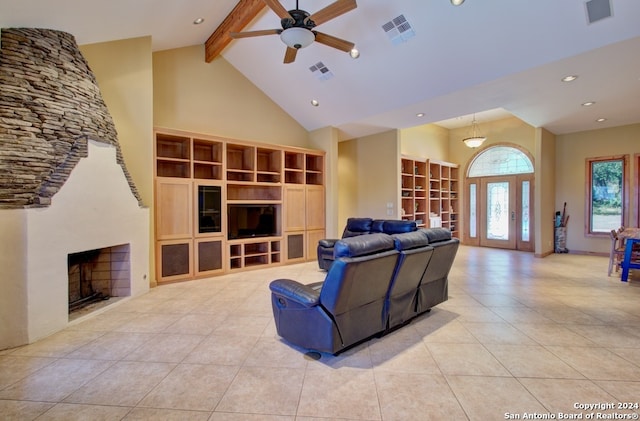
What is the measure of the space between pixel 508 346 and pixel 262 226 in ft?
15.1

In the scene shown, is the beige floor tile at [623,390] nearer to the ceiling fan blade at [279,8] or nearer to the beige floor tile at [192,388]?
the beige floor tile at [192,388]

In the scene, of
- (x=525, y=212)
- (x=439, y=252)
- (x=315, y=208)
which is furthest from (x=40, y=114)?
(x=525, y=212)

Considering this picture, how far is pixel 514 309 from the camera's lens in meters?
3.71

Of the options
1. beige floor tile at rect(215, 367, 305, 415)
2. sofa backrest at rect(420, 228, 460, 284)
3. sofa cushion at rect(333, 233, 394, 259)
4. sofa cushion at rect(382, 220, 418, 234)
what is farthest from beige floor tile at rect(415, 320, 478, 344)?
sofa cushion at rect(382, 220, 418, 234)

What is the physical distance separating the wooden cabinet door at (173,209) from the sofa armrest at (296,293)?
295 centimetres

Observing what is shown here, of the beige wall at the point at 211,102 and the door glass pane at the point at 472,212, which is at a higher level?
the beige wall at the point at 211,102

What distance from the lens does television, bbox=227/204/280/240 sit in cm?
582

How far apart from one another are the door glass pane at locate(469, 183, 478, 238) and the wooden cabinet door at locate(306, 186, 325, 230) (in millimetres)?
5240

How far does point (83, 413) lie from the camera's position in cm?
192

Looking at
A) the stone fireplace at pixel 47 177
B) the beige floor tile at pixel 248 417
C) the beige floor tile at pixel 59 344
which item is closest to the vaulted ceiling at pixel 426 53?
the stone fireplace at pixel 47 177

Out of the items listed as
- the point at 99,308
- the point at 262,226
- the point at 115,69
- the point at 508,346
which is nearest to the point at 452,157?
the point at 262,226

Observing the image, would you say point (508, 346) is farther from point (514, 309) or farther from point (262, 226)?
point (262, 226)

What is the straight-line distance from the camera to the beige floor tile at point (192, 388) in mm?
2002

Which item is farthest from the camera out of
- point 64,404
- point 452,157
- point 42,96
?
point 452,157
